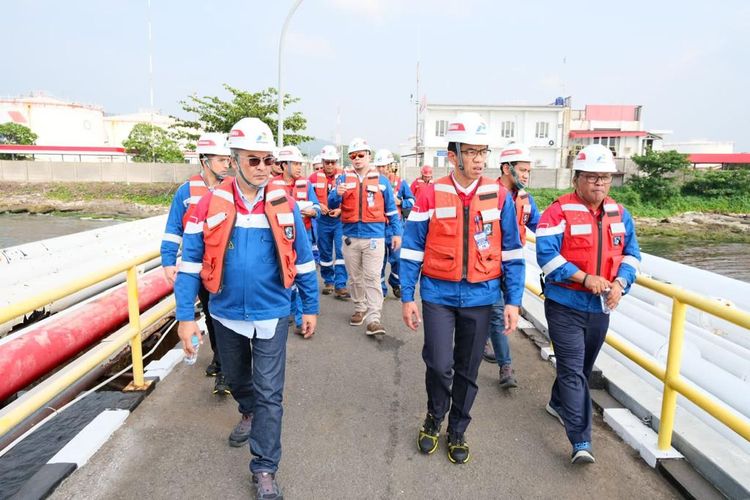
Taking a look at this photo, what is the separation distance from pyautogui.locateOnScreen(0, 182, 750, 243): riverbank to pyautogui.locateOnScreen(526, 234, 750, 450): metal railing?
29225mm

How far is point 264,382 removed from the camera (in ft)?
9.25

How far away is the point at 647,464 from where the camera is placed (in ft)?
10.2

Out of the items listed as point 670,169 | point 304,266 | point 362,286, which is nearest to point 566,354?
→ point 304,266

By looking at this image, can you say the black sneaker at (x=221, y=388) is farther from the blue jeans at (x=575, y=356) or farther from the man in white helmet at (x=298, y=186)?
the blue jeans at (x=575, y=356)

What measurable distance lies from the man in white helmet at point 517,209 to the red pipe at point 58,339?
10.1 feet

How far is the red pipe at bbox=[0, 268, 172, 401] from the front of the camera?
13.2 feet

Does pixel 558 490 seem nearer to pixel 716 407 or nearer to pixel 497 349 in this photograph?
pixel 716 407

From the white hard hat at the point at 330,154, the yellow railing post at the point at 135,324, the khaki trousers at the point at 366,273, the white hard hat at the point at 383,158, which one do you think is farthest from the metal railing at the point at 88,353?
the white hard hat at the point at 383,158

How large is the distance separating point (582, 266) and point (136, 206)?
35.0 m

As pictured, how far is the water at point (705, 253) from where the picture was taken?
20.5 metres

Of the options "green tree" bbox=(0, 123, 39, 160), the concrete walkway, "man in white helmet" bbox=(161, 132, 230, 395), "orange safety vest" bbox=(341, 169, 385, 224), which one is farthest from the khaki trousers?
"green tree" bbox=(0, 123, 39, 160)

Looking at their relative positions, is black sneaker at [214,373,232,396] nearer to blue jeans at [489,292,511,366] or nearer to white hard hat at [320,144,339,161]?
blue jeans at [489,292,511,366]

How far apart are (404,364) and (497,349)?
3.17 ft

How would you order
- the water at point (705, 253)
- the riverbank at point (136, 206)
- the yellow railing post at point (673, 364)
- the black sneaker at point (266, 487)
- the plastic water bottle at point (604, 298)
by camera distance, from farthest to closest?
the riverbank at point (136, 206)
the water at point (705, 253)
the plastic water bottle at point (604, 298)
the yellow railing post at point (673, 364)
the black sneaker at point (266, 487)
